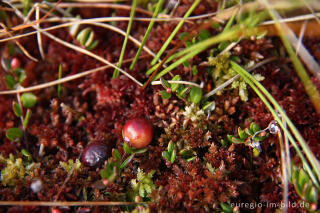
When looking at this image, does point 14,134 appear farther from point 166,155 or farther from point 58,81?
point 166,155

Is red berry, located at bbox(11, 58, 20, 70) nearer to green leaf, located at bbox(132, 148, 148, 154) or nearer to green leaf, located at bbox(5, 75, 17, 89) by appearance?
green leaf, located at bbox(5, 75, 17, 89)

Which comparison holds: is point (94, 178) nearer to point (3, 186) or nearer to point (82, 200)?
point (82, 200)

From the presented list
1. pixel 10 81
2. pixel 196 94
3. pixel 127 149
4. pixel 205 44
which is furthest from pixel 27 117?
pixel 205 44

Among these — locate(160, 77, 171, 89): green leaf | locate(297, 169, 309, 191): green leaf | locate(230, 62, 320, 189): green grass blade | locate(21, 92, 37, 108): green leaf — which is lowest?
locate(21, 92, 37, 108): green leaf

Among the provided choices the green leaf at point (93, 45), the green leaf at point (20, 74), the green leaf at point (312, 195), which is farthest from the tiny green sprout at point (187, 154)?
the green leaf at point (20, 74)

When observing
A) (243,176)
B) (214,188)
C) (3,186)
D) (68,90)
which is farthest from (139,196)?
(68,90)

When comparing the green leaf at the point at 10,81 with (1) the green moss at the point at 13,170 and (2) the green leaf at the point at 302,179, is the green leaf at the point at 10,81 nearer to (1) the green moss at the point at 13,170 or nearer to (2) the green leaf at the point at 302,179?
(1) the green moss at the point at 13,170

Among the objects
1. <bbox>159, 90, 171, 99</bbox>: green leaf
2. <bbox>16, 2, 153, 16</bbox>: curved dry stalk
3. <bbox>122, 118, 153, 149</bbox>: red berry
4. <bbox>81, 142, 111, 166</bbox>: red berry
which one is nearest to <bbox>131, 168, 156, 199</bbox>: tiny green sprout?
<bbox>122, 118, 153, 149</bbox>: red berry
